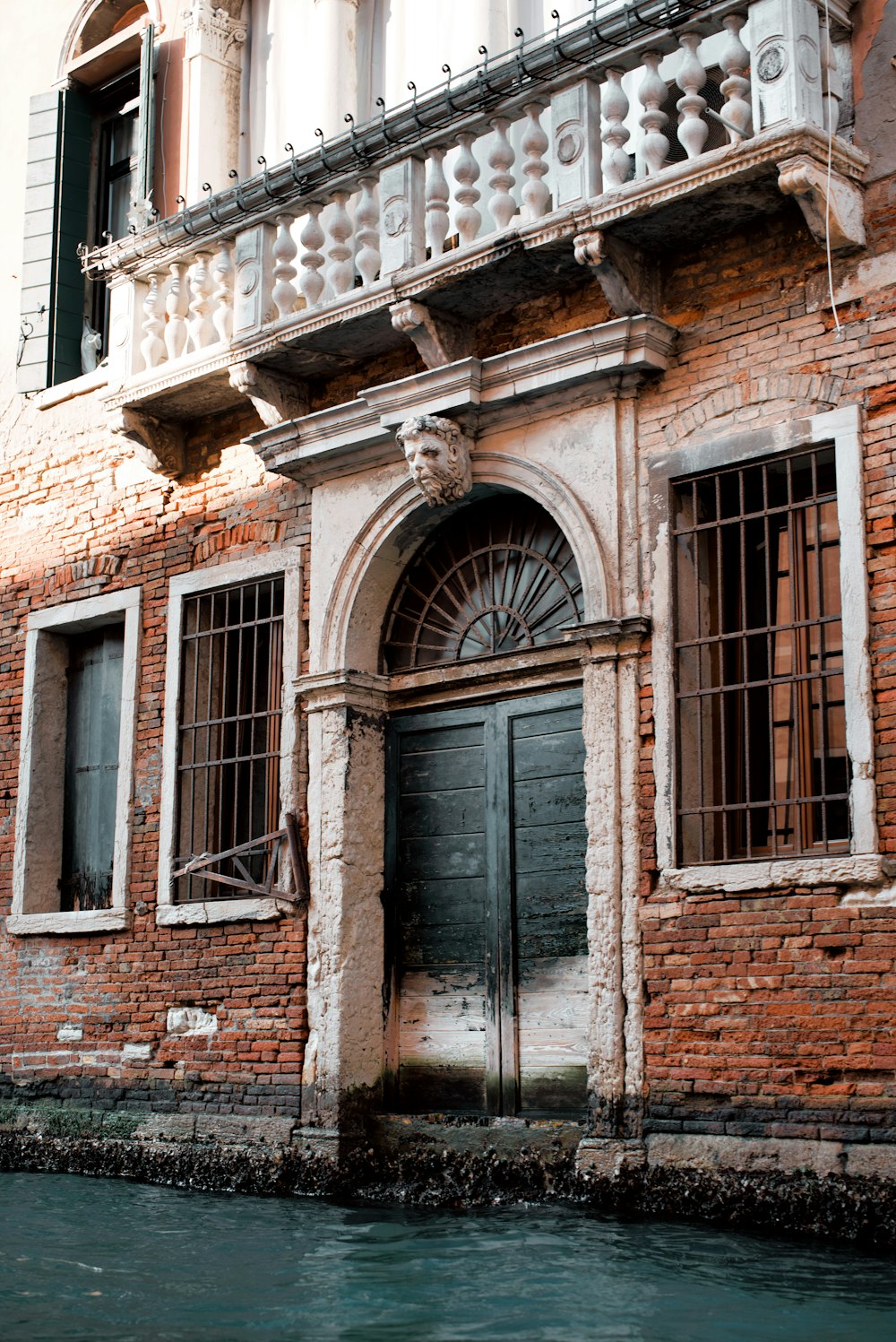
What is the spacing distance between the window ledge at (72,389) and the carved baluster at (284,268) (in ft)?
6.40

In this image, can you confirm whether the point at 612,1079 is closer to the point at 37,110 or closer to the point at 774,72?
the point at 774,72

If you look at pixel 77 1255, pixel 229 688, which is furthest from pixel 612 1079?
pixel 229 688

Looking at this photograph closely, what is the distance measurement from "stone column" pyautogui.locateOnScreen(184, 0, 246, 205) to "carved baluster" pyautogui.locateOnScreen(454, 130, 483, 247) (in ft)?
8.96

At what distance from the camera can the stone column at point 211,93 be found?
400 inches

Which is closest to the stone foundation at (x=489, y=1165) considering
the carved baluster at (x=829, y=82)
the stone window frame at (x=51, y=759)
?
the stone window frame at (x=51, y=759)

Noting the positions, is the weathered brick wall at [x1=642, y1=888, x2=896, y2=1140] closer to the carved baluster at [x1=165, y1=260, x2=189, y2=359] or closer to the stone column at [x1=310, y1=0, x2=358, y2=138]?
the carved baluster at [x1=165, y1=260, x2=189, y2=359]

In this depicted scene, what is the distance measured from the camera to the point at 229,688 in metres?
9.42

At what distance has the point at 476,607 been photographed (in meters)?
8.46

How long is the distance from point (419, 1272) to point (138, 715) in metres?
4.71

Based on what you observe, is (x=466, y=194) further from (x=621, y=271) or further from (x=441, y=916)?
(x=441, y=916)

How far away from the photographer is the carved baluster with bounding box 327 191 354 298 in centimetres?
837

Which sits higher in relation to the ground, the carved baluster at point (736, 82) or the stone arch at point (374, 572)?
the carved baluster at point (736, 82)

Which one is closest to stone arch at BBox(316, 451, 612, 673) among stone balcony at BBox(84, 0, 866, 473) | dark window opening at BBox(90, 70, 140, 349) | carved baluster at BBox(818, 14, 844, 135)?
stone balcony at BBox(84, 0, 866, 473)

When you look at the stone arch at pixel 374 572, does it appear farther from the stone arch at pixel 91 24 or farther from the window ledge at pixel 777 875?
the stone arch at pixel 91 24
